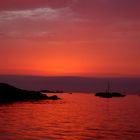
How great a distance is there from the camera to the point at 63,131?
38406 millimetres

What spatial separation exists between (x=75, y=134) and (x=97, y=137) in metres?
2.79

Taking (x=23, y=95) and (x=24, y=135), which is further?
(x=23, y=95)

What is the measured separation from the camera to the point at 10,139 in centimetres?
3155

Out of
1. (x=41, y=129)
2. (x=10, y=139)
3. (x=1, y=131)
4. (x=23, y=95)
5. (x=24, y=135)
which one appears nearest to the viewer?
(x=10, y=139)

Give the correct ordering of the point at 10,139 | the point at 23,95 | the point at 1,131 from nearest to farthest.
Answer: the point at 10,139 → the point at 1,131 → the point at 23,95

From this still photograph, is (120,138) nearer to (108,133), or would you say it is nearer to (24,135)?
(108,133)

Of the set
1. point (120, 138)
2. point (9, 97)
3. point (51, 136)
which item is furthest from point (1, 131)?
point (9, 97)

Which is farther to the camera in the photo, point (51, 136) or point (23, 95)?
point (23, 95)

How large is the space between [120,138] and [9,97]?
105 meters

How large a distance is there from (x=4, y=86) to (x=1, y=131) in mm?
106523

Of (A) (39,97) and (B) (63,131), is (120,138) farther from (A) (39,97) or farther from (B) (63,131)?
(A) (39,97)

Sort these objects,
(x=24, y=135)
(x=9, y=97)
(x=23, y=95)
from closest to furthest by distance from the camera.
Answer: (x=24, y=135)
(x=9, y=97)
(x=23, y=95)

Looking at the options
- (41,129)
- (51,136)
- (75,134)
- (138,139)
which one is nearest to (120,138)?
(138,139)

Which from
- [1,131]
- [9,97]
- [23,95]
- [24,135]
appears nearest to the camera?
[24,135]
